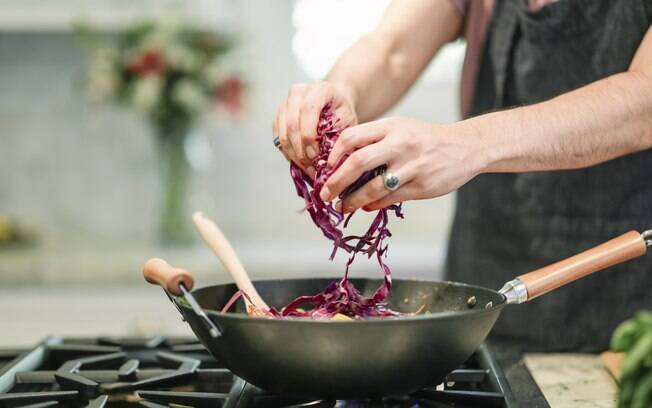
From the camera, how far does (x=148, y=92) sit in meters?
2.67

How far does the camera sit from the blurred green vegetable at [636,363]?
65 centimetres

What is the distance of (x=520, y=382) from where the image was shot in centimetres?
105

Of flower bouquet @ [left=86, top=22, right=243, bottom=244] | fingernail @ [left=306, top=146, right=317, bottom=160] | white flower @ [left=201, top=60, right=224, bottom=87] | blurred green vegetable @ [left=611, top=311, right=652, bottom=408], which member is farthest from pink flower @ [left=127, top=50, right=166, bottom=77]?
blurred green vegetable @ [left=611, top=311, right=652, bottom=408]

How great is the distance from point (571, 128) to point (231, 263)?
0.46m

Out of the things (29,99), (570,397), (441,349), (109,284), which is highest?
(29,99)

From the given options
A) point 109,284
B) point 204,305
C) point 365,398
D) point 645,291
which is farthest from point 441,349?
point 109,284

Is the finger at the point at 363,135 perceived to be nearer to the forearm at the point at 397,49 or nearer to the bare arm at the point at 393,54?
the bare arm at the point at 393,54

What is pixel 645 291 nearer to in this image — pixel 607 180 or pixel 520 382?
pixel 607 180

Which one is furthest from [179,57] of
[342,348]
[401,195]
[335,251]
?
[342,348]

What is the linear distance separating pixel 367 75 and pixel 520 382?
2.20 ft

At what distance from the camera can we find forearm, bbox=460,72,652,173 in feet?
3.45

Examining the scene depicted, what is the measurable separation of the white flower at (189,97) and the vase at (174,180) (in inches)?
3.7

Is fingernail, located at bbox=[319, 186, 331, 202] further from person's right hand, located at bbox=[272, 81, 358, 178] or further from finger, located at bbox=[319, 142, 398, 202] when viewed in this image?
person's right hand, located at bbox=[272, 81, 358, 178]

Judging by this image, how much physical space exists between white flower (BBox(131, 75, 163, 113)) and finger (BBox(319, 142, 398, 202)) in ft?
5.97
